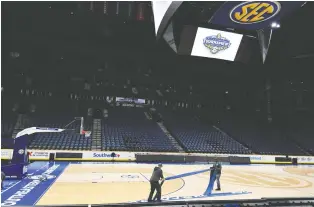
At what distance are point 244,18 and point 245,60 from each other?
9481mm

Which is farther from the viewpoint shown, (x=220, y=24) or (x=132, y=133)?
(x=132, y=133)

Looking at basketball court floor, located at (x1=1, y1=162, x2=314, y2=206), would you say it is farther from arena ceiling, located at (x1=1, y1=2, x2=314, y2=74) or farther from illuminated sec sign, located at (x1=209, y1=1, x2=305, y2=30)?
arena ceiling, located at (x1=1, y1=2, x2=314, y2=74)

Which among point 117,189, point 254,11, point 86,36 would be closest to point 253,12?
point 254,11

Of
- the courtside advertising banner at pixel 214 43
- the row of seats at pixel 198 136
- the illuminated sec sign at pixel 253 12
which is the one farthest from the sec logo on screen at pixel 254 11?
the row of seats at pixel 198 136

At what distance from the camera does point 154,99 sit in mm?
39812

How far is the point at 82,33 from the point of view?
29891 mm

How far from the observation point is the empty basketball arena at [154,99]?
1511 centimetres

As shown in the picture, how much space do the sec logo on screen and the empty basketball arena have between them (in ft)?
0.37

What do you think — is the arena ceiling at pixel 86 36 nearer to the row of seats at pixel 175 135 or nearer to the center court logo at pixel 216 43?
the center court logo at pixel 216 43

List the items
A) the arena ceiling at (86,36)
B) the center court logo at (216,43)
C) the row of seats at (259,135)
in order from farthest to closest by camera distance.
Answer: the row of seats at (259,135) < the arena ceiling at (86,36) < the center court logo at (216,43)

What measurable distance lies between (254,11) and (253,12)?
0.17 metres

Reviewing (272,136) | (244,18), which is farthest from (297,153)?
(244,18)

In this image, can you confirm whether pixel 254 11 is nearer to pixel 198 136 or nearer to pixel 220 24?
pixel 220 24

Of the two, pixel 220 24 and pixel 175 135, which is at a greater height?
pixel 220 24
